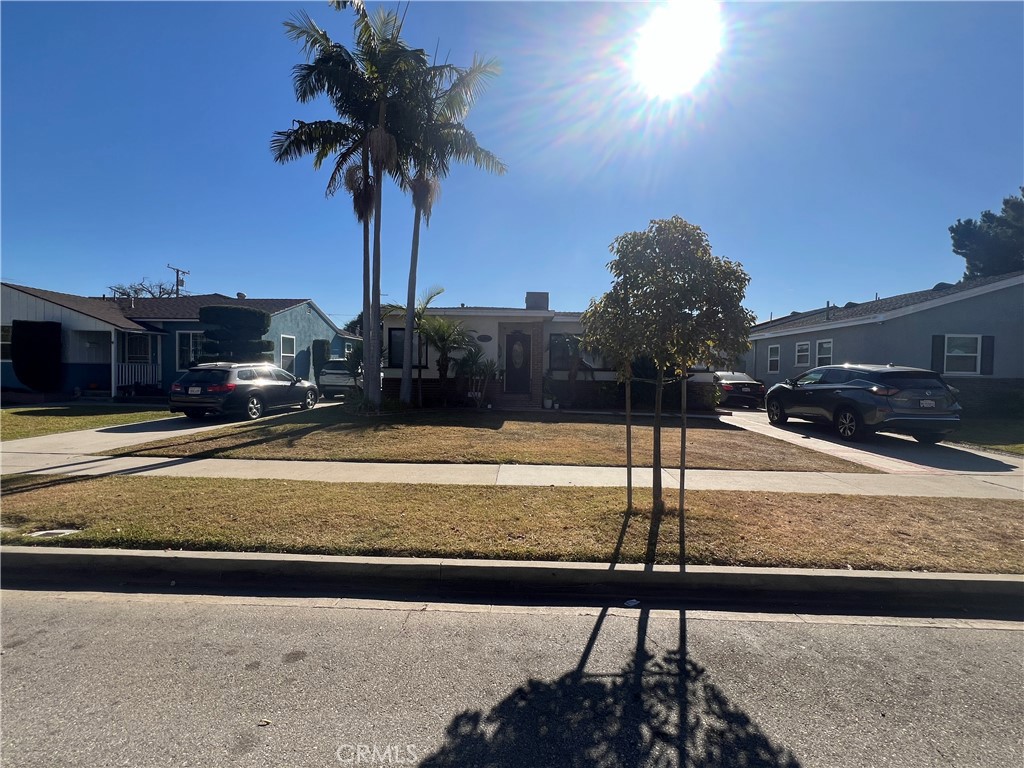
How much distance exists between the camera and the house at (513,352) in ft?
50.4

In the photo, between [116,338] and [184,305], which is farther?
[184,305]

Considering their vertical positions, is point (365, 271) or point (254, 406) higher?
point (365, 271)

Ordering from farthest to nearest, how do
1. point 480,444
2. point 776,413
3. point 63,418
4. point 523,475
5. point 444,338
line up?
1. point 444,338
2. point 776,413
3. point 63,418
4. point 480,444
5. point 523,475

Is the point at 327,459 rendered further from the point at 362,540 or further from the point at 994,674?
the point at 994,674

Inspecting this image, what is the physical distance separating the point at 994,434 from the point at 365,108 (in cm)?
1774

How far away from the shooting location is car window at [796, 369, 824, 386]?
1203cm

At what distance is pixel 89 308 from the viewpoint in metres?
19.4

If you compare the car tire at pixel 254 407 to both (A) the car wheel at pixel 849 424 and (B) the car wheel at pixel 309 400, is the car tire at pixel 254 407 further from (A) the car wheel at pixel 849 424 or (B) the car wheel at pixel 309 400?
(A) the car wheel at pixel 849 424

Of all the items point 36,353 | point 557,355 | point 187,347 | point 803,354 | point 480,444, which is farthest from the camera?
point 803,354

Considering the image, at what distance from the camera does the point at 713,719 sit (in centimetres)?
248

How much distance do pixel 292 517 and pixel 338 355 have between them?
25.0m

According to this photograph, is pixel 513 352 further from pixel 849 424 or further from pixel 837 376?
pixel 849 424

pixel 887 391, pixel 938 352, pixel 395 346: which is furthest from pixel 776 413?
pixel 395 346

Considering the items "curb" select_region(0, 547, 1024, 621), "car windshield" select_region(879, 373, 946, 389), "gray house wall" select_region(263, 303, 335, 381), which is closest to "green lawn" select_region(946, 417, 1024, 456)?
"car windshield" select_region(879, 373, 946, 389)
